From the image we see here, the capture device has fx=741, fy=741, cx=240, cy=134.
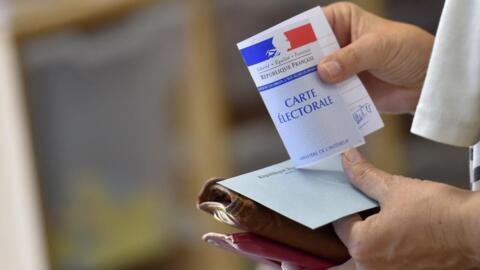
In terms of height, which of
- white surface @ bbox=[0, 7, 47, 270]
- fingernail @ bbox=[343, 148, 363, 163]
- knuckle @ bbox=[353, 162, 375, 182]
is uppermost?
fingernail @ bbox=[343, 148, 363, 163]

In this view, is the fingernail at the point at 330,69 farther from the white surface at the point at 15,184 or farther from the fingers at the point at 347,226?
the white surface at the point at 15,184

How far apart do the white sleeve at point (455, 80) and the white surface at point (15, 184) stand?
5.49 ft

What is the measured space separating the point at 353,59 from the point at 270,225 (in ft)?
0.73

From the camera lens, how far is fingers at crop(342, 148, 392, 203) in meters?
0.63

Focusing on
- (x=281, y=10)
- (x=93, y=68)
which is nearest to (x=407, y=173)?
(x=281, y=10)

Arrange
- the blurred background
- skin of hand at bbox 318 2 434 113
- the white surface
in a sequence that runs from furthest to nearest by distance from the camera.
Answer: the white surface
the blurred background
skin of hand at bbox 318 2 434 113

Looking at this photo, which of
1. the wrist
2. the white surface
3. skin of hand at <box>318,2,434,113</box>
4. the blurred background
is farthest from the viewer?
the white surface

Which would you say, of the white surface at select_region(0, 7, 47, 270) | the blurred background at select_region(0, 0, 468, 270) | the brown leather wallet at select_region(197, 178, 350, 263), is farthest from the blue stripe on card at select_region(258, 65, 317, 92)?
the white surface at select_region(0, 7, 47, 270)

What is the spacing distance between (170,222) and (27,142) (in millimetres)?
471

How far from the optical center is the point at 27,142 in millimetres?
2119

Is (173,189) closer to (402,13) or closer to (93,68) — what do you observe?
(93,68)

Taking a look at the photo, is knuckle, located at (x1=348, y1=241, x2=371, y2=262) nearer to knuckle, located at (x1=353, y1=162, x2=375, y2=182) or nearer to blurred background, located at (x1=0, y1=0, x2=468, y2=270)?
knuckle, located at (x1=353, y1=162, x2=375, y2=182)

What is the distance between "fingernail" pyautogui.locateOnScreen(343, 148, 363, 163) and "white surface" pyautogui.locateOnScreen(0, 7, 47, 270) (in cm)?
159

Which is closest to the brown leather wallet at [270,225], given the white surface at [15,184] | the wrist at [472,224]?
the wrist at [472,224]
